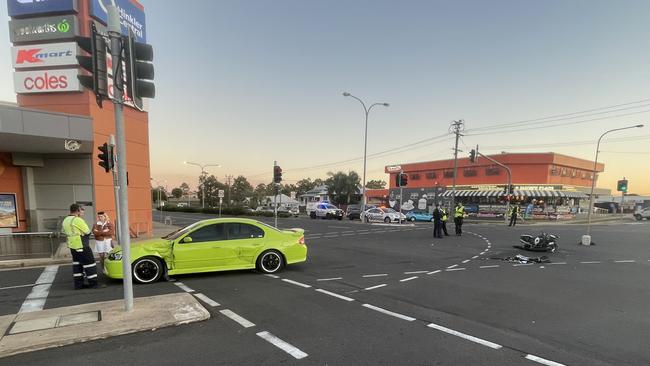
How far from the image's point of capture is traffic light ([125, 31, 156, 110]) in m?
5.27

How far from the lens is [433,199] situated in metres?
50.1

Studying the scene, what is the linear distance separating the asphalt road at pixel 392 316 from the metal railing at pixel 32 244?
1951 mm

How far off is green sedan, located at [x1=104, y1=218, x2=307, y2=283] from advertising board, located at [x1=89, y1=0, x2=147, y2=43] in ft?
42.3

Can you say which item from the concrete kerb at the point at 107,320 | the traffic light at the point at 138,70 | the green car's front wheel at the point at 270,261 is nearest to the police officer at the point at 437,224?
the green car's front wheel at the point at 270,261

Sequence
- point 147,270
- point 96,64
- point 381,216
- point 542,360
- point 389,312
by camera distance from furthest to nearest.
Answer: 1. point 381,216
2. point 147,270
3. point 389,312
4. point 96,64
5. point 542,360

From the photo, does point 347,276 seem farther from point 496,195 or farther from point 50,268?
point 496,195

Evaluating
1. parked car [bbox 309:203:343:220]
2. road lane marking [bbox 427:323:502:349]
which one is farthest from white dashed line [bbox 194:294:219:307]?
parked car [bbox 309:203:343:220]

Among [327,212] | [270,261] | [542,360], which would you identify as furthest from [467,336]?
[327,212]

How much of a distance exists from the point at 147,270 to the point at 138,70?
4.46m

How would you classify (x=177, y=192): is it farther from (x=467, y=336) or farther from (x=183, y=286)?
(x=467, y=336)

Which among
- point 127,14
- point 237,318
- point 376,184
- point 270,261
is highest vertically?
point 127,14

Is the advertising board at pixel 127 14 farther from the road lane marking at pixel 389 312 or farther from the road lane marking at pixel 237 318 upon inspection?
the road lane marking at pixel 389 312

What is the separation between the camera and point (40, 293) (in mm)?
7000

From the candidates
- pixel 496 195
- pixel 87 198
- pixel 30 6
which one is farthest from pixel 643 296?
pixel 496 195
